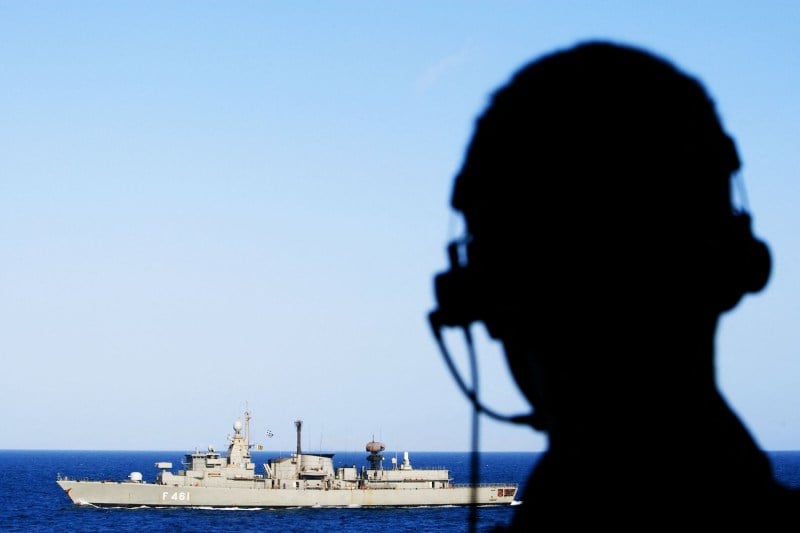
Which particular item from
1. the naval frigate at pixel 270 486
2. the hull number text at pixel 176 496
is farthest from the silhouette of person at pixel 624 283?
the hull number text at pixel 176 496

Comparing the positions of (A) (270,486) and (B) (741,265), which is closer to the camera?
(B) (741,265)

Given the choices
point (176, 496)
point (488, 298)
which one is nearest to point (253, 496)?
point (176, 496)

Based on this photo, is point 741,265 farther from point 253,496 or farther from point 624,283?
point 253,496

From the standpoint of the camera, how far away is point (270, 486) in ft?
250

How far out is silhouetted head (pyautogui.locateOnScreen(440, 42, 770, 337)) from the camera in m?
1.86

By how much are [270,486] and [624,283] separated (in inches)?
3021

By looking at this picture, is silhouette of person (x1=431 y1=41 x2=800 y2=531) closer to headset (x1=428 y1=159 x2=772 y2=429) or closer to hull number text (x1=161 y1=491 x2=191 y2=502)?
headset (x1=428 y1=159 x2=772 y2=429)

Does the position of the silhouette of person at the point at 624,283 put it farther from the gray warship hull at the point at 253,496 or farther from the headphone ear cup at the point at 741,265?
the gray warship hull at the point at 253,496

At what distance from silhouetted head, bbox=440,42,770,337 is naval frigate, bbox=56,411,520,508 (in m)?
74.8

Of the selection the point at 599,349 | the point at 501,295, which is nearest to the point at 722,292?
the point at 599,349

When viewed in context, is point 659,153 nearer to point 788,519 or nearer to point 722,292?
point 722,292

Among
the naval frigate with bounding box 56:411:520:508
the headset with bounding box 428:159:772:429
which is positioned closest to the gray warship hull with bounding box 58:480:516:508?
the naval frigate with bounding box 56:411:520:508

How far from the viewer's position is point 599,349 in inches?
73.3

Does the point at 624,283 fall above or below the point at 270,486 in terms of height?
above
